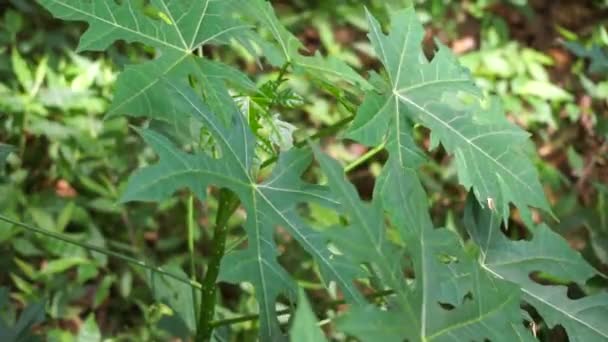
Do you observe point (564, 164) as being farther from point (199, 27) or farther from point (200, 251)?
point (199, 27)

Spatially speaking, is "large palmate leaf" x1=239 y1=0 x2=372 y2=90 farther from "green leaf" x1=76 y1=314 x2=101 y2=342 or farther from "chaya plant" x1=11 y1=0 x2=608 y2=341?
"green leaf" x1=76 y1=314 x2=101 y2=342

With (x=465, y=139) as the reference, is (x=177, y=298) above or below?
below

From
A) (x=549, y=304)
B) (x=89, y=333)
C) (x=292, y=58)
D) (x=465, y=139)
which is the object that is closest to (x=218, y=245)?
(x=292, y=58)

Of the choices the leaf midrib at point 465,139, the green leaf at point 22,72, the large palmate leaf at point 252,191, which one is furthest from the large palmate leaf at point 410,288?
the green leaf at point 22,72

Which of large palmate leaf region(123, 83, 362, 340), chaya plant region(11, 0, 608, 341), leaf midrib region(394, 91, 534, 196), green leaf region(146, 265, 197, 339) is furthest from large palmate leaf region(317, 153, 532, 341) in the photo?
green leaf region(146, 265, 197, 339)

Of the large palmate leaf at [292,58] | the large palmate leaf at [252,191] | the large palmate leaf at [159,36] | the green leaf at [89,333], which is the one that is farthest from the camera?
the green leaf at [89,333]

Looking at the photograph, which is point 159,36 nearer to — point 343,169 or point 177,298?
point 343,169

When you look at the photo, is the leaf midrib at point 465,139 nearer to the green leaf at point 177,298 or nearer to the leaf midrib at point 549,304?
the leaf midrib at point 549,304
